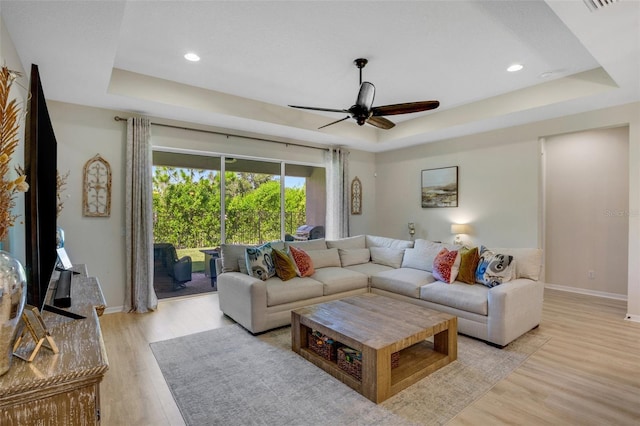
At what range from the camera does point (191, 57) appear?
3201 mm

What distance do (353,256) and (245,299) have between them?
1.95m

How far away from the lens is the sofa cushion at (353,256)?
15.5 ft

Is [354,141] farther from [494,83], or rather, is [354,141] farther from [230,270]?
[230,270]

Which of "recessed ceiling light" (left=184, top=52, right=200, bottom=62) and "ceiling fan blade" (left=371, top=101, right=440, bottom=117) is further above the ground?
"recessed ceiling light" (left=184, top=52, right=200, bottom=62)

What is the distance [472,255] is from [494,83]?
2.12m

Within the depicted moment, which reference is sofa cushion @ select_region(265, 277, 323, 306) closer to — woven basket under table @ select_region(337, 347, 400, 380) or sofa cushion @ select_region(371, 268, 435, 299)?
sofa cushion @ select_region(371, 268, 435, 299)

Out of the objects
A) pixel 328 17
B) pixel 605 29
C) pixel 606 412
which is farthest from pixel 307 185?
pixel 606 412

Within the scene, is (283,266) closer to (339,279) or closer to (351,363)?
(339,279)

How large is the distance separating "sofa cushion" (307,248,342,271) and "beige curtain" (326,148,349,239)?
155cm

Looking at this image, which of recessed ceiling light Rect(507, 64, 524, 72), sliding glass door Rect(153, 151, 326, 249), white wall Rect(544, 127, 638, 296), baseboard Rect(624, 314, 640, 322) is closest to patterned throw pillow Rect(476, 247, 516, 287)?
baseboard Rect(624, 314, 640, 322)

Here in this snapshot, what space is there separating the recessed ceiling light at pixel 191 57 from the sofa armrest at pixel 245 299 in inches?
91.4

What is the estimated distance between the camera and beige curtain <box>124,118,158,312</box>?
4.10 meters

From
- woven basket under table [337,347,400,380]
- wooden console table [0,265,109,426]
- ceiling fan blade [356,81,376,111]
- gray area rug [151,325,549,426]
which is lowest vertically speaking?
gray area rug [151,325,549,426]

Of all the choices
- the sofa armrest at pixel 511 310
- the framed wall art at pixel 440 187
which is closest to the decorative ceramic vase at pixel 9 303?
the sofa armrest at pixel 511 310
